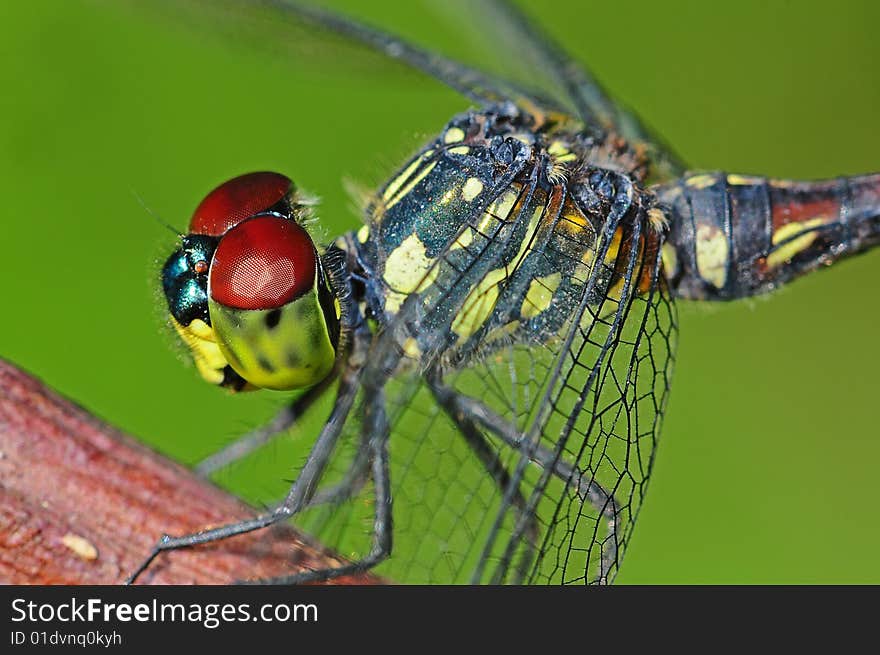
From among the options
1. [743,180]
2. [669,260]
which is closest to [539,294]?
[669,260]

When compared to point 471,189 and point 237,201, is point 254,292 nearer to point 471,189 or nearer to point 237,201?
point 237,201

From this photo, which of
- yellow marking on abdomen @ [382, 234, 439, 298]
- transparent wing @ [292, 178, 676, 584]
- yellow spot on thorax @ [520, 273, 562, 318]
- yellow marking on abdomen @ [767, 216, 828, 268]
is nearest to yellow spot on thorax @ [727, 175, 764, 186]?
yellow marking on abdomen @ [767, 216, 828, 268]

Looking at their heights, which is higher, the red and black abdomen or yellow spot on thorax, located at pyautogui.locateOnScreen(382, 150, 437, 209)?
the red and black abdomen

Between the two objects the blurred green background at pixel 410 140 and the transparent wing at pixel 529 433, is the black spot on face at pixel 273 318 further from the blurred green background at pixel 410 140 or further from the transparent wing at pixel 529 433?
the blurred green background at pixel 410 140

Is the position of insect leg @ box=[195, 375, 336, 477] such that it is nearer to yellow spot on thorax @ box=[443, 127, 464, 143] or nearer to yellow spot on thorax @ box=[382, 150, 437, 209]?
yellow spot on thorax @ box=[382, 150, 437, 209]

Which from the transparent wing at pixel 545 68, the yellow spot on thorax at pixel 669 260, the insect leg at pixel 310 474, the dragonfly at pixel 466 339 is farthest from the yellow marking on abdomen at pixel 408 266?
the transparent wing at pixel 545 68

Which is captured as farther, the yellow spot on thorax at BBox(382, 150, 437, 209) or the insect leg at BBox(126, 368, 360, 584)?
the yellow spot on thorax at BBox(382, 150, 437, 209)
